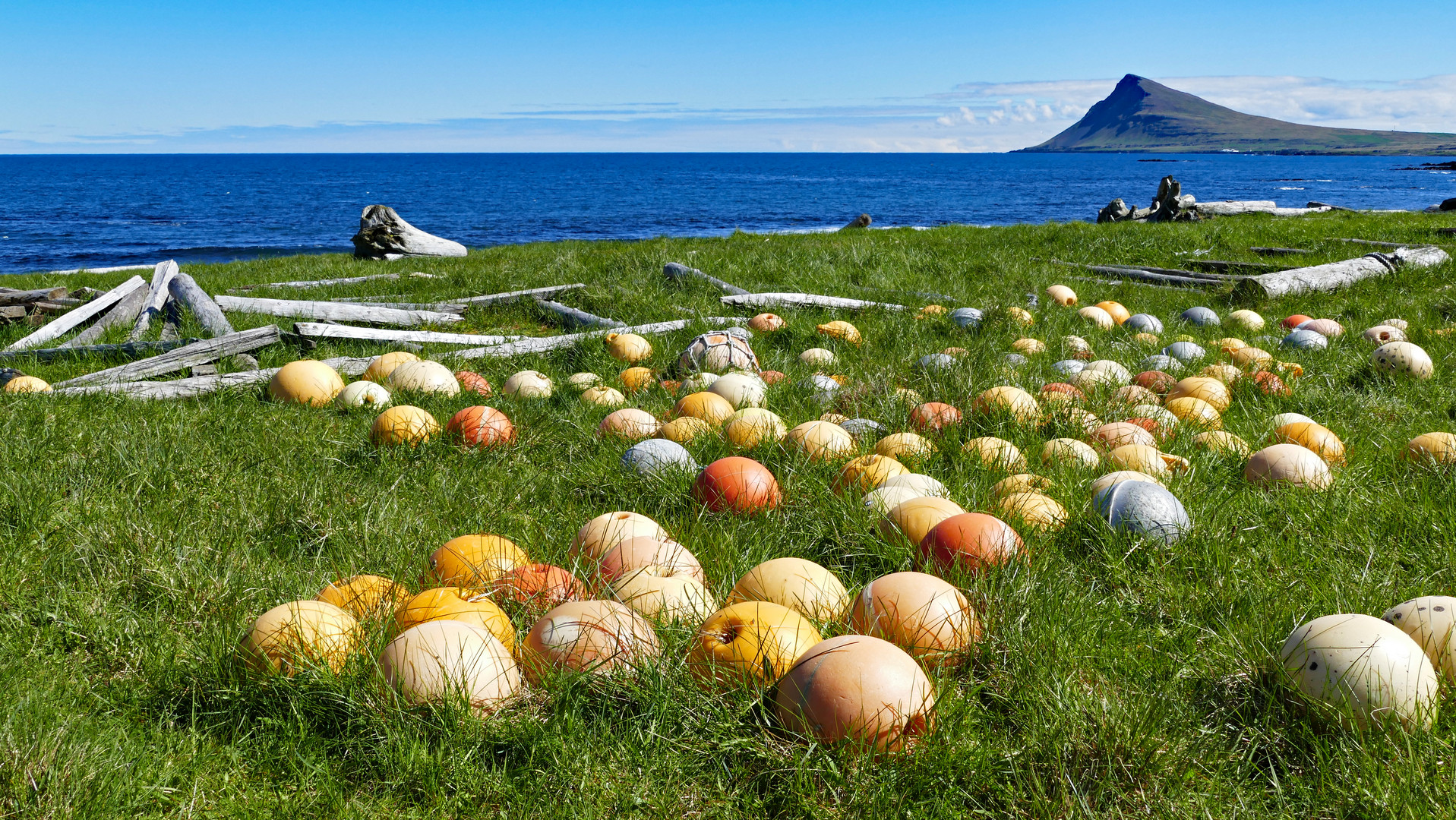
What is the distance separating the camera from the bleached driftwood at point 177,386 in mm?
5852

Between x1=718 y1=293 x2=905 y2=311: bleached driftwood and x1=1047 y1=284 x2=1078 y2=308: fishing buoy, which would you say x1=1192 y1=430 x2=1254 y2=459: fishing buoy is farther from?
x1=1047 y1=284 x2=1078 y2=308: fishing buoy

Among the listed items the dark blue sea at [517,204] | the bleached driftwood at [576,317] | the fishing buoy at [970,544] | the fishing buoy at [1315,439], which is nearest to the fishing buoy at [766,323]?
the bleached driftwood at [576,317]

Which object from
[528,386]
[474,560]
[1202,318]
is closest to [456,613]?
[474,560]

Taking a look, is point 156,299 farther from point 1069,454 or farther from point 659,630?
point 1069,454

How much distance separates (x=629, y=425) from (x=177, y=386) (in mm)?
3381

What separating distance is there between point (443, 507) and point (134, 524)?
117cm

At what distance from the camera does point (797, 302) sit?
9.07 metres

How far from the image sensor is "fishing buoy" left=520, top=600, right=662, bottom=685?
2518 mm

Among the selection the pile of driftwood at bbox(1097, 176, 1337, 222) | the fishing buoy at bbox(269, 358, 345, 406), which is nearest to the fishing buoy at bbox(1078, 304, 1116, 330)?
the fishing buoy at bbox(269, 358, 345, 406)

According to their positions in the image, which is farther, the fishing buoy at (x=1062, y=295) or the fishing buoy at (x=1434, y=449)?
the fishing buoy at (x=1062, y=295)

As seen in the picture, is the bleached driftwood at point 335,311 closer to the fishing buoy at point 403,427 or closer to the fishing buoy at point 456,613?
the fishing buoy at point 403,427

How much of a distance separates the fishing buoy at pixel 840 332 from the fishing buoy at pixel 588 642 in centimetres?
506

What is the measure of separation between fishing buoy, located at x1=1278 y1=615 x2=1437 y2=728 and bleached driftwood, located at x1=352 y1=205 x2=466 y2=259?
17.8 metres

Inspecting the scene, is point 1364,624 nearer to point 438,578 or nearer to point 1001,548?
point 1001,548
